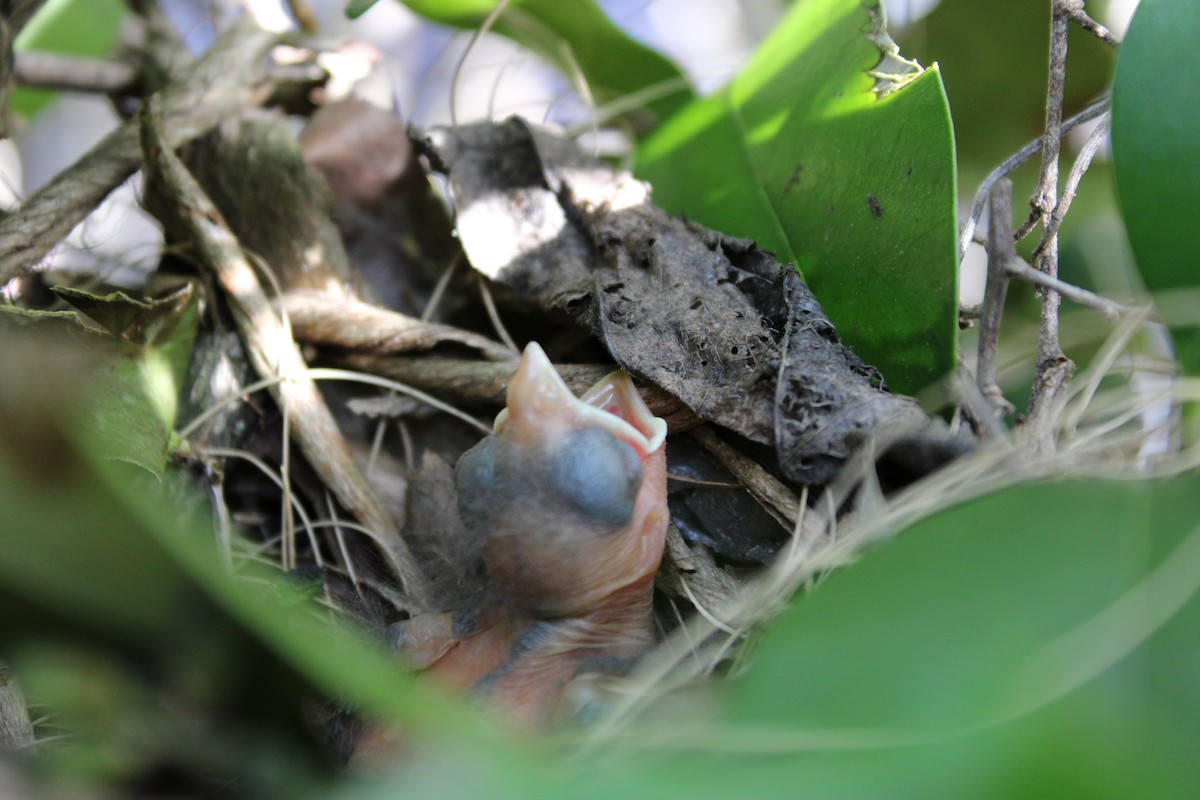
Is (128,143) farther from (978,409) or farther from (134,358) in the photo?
(978,409)

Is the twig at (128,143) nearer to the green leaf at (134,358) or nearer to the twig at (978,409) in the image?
the green leaf at (134,358)

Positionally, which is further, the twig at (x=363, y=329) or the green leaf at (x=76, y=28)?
the green leaf at (x=76, y=28)

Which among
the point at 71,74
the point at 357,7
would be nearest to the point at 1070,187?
the point at 357,7

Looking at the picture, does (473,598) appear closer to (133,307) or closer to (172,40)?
(133,307)

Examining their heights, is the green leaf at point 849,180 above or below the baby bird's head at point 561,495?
above

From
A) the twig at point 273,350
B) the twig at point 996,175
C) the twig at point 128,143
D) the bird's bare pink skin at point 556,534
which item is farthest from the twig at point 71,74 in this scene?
the twig at point 996,175

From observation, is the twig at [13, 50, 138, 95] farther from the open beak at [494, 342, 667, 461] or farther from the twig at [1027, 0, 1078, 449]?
the twig at [1027, 0, 1078, 449]
